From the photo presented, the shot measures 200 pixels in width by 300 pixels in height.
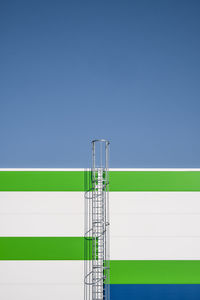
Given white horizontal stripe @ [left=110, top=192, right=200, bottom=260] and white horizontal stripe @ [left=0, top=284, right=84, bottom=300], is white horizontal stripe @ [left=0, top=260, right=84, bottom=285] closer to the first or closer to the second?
white horizontal stripe @ [left=0, top=284, right=84, bottom=300]

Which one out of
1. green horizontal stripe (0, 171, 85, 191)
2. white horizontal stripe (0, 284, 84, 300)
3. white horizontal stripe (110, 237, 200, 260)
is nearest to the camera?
white horizontal stripe (0, 284, 84, 300)

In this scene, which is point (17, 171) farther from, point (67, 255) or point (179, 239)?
point (179, 239)

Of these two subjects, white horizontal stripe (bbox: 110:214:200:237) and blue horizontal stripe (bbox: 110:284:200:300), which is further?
white horizontal stripe (bbox: 110:214:200:237)

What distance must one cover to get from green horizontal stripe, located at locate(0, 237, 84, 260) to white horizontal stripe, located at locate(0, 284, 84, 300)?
1.84ft

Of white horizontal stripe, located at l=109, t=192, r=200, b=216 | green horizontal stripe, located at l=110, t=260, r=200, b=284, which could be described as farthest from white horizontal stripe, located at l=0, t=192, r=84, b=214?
green horizontal stripe, located at l=110, t=260, r=200, b=284

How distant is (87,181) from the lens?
568cm

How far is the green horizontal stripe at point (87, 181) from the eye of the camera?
5.67m

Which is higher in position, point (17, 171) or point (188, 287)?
point (17, 171)

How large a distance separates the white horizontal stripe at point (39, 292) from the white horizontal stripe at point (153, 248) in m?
1.05

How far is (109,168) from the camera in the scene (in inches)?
227

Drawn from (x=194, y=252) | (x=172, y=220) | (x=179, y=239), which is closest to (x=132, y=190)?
(x=172, y=220)

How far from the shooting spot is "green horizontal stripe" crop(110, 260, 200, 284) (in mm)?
5512

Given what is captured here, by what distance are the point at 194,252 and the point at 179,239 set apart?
1.32 feet

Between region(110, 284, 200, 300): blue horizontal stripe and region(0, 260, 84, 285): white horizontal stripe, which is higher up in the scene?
region(0, 260, 84, 285): white horizontal stripe
